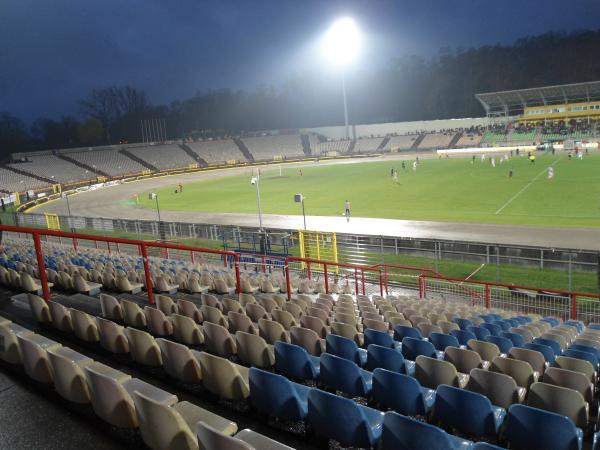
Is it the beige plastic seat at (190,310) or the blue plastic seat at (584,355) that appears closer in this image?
the blue plastic seat at (584,355)

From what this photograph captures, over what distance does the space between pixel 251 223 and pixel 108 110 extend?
11293 cm

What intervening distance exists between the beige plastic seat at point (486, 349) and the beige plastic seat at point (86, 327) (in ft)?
17.1

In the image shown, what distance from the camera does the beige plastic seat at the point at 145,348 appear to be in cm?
586

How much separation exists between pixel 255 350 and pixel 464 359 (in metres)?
2.66

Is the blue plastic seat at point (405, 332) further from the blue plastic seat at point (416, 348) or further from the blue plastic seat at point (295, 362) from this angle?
the blue plastic seat at point (295, 362)

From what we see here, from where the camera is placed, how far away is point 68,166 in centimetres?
8262

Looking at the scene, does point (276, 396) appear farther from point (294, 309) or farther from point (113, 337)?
point (294, 309)

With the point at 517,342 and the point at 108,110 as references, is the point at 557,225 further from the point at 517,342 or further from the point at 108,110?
the point at 108,110

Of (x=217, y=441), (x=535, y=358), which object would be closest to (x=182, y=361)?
(x=217, y=441)

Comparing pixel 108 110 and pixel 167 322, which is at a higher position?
pixel 108 110

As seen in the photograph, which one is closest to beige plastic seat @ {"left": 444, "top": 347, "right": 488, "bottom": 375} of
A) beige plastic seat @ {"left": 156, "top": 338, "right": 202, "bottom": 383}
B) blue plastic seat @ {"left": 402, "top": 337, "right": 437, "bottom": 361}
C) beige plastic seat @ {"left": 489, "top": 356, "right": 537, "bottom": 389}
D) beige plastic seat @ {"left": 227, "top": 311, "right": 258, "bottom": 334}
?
beige plastic seat @ {"left": 489, "top": 356, "right": 537, "bottom": 389}

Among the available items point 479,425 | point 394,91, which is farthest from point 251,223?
point 394,91

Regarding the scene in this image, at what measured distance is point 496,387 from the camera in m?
5.21

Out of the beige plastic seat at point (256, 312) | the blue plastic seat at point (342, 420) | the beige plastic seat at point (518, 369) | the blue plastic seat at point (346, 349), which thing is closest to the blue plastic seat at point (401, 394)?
the blue plastic seat at point (342, 420)
